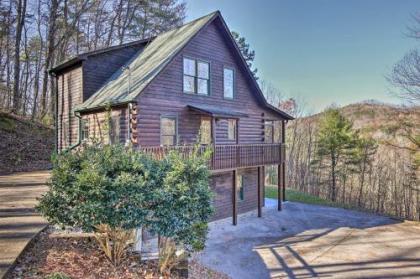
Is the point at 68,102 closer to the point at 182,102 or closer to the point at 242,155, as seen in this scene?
the point at 182,102

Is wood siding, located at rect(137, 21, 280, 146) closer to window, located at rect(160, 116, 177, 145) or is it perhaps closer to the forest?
window, located at rect(160, 116, 177, 145)

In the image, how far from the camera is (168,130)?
12.1 meters

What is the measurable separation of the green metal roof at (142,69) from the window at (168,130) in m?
1.67

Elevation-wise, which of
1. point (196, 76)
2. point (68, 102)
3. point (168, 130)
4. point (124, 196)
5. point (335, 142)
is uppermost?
point (196, 76)

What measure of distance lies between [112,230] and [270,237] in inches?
308

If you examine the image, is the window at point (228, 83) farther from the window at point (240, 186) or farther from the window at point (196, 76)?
the window at point (240, 186)

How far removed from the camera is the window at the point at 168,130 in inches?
466

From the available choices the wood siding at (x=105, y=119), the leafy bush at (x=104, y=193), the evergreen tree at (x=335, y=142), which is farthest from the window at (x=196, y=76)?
the evergreen tree at (x=335, y=142)

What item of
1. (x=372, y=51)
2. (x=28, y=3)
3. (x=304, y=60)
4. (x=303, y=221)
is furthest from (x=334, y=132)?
(x=28, y=3)

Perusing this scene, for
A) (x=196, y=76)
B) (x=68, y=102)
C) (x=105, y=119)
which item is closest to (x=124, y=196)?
(x=105, y=119)

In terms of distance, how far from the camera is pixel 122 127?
37.0ft

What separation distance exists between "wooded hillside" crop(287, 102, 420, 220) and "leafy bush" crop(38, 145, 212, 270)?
1442 centimetres

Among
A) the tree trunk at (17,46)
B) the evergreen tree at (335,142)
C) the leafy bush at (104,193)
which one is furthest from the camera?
the evergreen tree at (335,142)

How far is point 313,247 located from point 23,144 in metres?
16.8
